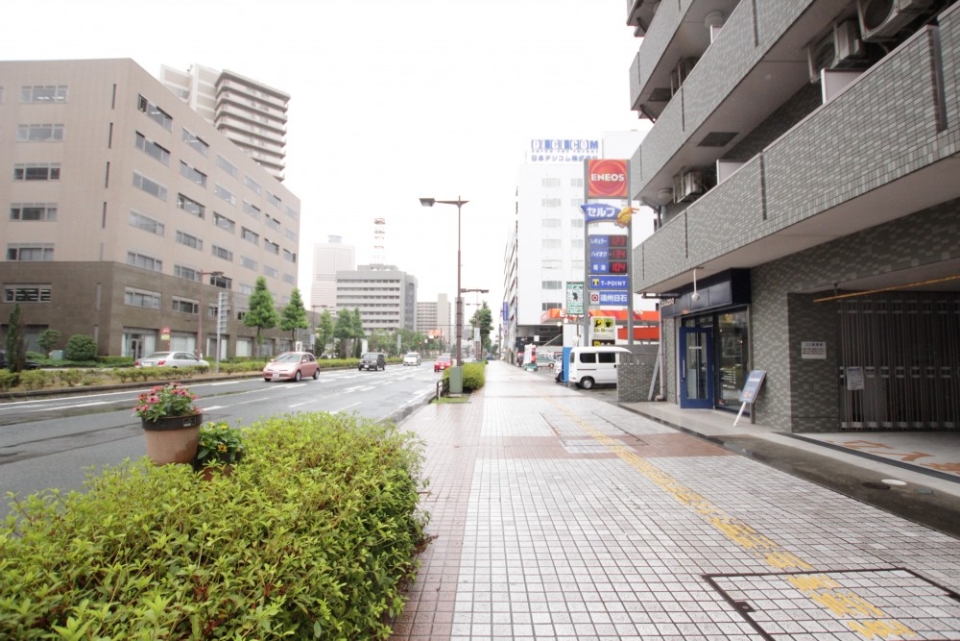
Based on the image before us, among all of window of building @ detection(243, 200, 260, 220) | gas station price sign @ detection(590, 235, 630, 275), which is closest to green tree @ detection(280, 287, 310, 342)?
window of building @ detection(243, 200, 260, 220)

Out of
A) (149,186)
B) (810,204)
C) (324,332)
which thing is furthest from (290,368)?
(324,332)

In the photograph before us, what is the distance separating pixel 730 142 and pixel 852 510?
29.3ft

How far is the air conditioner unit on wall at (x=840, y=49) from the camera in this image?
261 inches

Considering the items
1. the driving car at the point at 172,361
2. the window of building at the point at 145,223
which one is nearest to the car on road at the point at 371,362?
the driving car at the point at 172,361

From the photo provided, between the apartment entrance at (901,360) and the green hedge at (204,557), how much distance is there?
9.93m

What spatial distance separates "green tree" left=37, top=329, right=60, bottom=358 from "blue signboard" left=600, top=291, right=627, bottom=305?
39315mm

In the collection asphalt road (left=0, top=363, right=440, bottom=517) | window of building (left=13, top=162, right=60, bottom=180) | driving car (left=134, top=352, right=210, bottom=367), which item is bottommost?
asphalt road (left=0, top=363, right=440, bottom=517)

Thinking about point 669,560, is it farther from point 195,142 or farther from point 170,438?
point 195,142

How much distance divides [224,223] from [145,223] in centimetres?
1357

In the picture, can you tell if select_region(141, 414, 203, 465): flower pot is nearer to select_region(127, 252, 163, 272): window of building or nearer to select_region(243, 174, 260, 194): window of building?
select_region(127, 252, 163, 272): window of building

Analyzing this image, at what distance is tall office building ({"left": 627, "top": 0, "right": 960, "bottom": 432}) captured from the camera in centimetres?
527

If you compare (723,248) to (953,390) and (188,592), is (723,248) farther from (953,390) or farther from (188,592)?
(188,592)

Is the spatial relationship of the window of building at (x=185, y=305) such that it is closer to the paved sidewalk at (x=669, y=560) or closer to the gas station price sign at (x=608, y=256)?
the gas station price sign at (x=608, y=256)

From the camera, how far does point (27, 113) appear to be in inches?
1502
